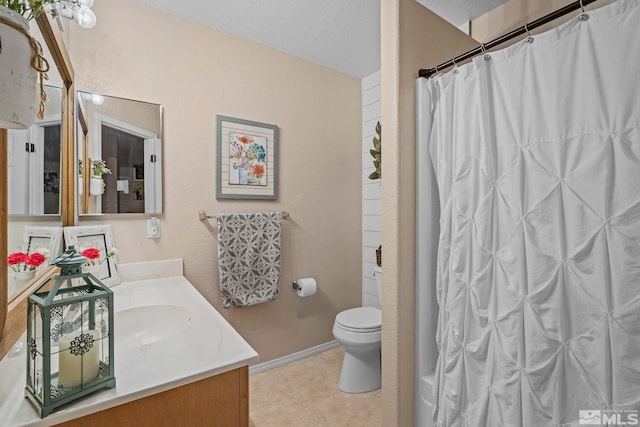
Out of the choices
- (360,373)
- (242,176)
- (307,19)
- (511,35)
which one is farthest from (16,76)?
(360,373)

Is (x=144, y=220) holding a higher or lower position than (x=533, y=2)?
lower

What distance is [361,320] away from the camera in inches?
85.7

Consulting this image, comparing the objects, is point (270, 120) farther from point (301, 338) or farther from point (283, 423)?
point (283, 423)

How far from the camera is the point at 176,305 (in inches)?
53.7

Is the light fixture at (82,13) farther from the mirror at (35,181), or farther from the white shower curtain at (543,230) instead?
the white shower curtain at (543,230)

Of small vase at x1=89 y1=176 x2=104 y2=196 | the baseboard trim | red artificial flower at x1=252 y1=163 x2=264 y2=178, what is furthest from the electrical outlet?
the baseboard trim

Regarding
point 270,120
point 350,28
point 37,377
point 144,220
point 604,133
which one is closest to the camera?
point 37,377

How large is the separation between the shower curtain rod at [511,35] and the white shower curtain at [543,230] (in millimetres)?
54

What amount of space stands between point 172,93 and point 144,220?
2.67 ft

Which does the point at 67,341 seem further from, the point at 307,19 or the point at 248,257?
the point at 307,19

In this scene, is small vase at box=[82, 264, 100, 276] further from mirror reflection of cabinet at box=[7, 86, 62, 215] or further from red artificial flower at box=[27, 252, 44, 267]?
red artificial flower at box=[27, 252, 44, 267]

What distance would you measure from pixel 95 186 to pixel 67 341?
132 cm

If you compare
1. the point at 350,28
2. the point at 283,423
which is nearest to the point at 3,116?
the point at 283,423

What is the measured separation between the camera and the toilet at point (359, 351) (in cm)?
202
